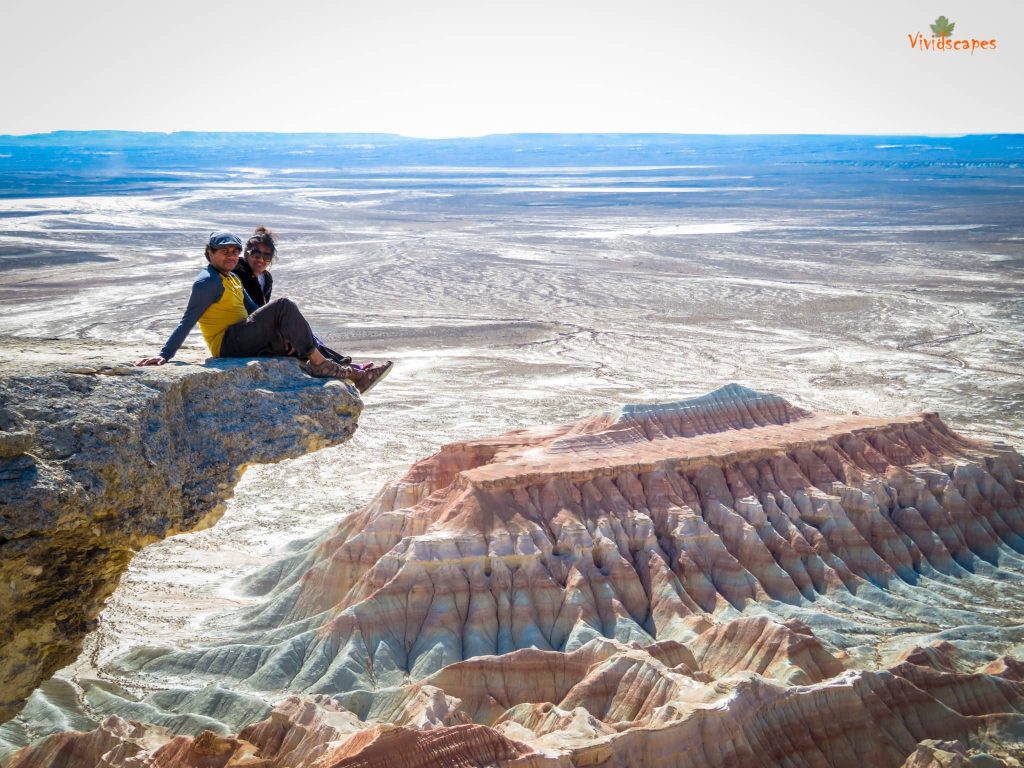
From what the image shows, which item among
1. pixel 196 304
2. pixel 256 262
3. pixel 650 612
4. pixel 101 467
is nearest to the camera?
pixel 101 467

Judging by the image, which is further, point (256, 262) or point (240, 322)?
point (256, 262)

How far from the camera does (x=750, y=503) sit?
2184 cm

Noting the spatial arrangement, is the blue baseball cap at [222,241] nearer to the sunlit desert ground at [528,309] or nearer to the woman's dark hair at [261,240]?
the woman's dark hair at [261,240]

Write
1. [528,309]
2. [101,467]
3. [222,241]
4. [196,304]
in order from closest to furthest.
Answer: [101,467] < [196,304] < [222,241] < [528,309]

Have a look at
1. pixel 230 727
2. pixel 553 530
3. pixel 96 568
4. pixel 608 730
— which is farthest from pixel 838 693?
pixel 96 568

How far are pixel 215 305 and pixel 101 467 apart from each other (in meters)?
2.40

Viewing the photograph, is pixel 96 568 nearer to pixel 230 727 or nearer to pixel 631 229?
pixel 230 727

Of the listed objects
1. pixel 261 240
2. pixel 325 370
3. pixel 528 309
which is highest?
pixel 261 240

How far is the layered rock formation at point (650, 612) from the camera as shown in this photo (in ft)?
44.8

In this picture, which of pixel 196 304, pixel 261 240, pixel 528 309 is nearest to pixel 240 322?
pixel 196 304

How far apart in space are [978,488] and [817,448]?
4.54 meters

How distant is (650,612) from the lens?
19.7m

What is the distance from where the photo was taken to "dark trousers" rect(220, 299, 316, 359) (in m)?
9.05

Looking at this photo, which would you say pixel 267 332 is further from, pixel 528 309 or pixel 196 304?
pixel 528 309
